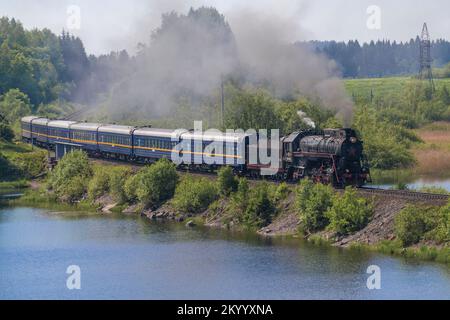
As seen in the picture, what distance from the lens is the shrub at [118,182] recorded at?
8375 centimetres

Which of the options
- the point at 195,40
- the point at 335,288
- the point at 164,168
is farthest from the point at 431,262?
the point at 195,40

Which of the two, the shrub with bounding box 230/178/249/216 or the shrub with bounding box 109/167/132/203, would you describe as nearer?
the shrub with bounding box 230/178/249/216

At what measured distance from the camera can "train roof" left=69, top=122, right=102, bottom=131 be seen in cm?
10175

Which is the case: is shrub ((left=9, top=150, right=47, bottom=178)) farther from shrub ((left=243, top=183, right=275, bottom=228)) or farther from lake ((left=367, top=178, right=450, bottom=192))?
shrub ((left=243, top=183, right=275, bottom=228))

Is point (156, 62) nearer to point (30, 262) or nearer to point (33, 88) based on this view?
point (33, 88)

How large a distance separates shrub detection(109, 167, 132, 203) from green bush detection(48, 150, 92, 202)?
5615 mm

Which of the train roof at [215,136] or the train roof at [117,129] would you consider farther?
the train roof at [117,129]

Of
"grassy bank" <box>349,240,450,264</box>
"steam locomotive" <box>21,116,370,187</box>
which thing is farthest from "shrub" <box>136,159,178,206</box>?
"grassy bank" <box>349,240,450,264</box>

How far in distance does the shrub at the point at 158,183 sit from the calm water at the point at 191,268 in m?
8.66

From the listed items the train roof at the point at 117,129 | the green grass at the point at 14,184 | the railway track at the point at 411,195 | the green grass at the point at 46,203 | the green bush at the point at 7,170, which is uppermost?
the train roof at the point at 117,129

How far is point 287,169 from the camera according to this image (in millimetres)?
71375

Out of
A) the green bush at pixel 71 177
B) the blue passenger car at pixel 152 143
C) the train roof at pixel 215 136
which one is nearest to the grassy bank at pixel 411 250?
the train roof at pixel 215 136

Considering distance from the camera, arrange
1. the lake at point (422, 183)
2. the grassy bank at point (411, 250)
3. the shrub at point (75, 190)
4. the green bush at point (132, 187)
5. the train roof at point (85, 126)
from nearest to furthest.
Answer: the grassy bank at point (411, 250), the green bush at point (132, 187), the lake at point (422, 183), the shrub at point (75, 190), the train roof at point (85, 126)

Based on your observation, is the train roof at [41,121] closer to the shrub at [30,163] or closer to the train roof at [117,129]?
the shrub at [30,163]
